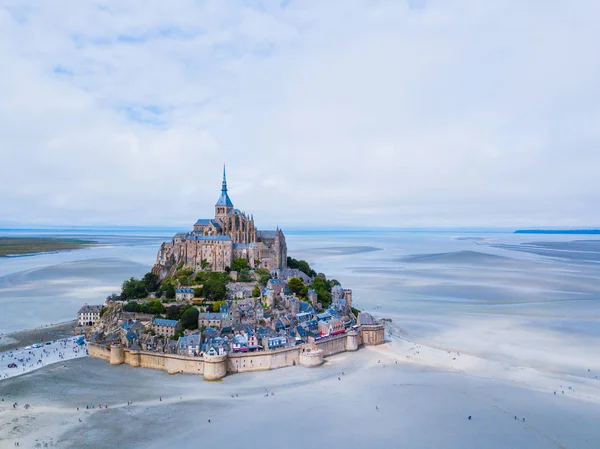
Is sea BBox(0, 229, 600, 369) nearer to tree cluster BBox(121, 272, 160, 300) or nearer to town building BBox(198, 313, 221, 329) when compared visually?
tree cluster BBox(121, 272, 160, 300)

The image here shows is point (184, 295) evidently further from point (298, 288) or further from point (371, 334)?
point (371, 334)

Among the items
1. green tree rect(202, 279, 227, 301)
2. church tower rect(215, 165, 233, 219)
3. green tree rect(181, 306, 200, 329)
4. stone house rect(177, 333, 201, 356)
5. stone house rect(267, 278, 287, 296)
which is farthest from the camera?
church tower rect(215, 165, 233, 219)

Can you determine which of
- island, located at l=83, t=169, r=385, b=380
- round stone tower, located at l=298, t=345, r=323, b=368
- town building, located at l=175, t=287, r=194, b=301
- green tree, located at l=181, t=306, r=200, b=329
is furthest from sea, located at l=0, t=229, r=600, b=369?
green tree, located at l=181, t=306, r=200, b=329

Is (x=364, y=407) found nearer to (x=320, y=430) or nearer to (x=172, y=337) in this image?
(x=320, y=430)

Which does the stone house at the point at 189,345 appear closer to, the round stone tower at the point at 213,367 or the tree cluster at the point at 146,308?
the round stone tower at the point at 213,367

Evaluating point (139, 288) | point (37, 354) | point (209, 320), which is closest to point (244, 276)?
point (209, 320)

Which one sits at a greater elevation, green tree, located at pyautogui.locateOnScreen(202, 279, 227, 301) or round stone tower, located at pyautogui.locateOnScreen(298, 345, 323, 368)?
green tree, located at pyautogui.locateOnScreen(202, 279, 227, 301)
